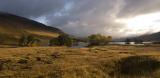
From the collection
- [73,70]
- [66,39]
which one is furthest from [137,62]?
[66,39]

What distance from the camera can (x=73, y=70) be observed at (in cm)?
2642

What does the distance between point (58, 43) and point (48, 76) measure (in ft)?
563

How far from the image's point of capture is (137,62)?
115ft

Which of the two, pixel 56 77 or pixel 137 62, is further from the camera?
pixel 137 62

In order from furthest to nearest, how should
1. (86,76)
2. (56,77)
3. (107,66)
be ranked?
(107,66) < (86,76) < (56,77)

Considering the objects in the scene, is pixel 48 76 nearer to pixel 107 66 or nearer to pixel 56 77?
pixel 56 77

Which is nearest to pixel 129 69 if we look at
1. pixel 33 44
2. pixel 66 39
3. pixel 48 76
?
pixel 48 76

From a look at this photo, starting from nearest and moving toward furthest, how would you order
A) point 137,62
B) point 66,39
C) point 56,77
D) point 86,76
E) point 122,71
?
point 56,77
point 86,76
point 122,71
point 137,62
point 66,39

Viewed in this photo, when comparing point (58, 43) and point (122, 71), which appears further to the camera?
point (58, 43)

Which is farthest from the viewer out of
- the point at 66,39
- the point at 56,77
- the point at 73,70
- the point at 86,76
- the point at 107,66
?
the point at 66,39

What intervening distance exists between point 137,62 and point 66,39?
154819mm

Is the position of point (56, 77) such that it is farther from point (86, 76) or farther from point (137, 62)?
point (137, 62)

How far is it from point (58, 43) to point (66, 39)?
822cm

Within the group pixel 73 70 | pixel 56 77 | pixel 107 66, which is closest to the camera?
pixel 56 77
